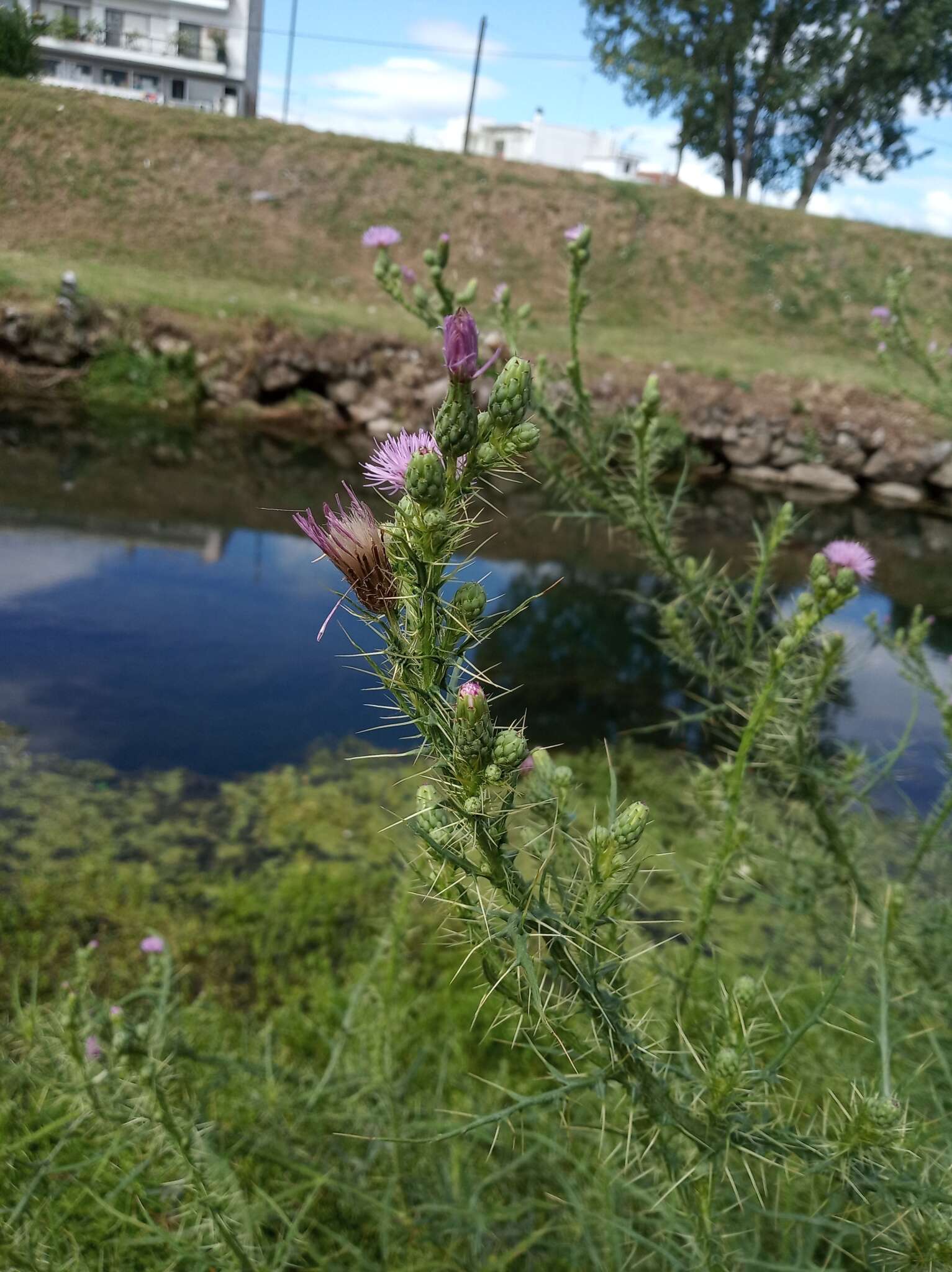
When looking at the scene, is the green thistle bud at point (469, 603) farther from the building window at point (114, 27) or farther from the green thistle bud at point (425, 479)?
the building window at point (114, 27)

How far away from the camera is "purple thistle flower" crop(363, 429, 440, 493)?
0.58 metres

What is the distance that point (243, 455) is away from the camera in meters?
8.39

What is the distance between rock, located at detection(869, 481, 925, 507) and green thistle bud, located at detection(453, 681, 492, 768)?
1056cm

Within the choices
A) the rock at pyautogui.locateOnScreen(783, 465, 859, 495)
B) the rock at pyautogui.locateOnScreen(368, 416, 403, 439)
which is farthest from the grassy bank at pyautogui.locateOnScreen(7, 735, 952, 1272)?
the rock at pyautogui.locateOnScreen(783, 465, 859, 495)

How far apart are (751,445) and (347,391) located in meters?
4.37

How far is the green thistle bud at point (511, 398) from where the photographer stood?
55cm

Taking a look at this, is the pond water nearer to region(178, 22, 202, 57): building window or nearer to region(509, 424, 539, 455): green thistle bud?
region(509, 424, 539, 455): green thistle bud

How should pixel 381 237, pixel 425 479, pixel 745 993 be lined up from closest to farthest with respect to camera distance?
pixel 425 479, pixel 745 993, pixel 381 237

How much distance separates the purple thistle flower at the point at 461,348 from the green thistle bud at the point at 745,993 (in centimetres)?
56

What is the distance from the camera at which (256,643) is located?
202 inches

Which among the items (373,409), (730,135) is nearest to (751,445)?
(373,409)

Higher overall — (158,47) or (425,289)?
(158,47)

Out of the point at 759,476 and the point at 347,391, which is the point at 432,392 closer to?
the point at 347,391

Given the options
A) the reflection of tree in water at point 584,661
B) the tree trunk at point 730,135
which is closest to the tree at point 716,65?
the tree trunk at point 730,135
